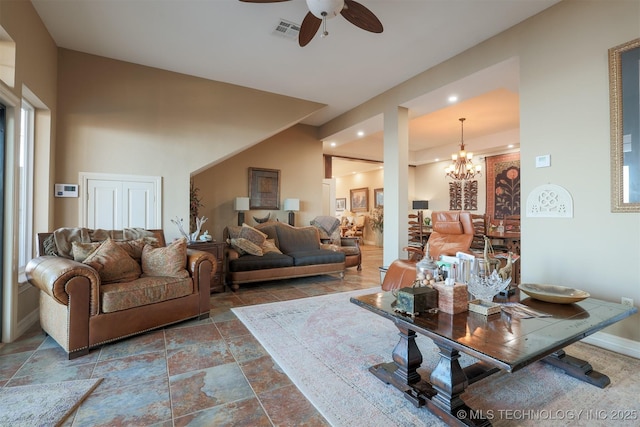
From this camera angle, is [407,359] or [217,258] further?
[217,258]

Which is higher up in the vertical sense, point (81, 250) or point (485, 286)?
point (81, 250)

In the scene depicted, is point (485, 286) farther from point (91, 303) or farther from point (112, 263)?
point (112, 263)

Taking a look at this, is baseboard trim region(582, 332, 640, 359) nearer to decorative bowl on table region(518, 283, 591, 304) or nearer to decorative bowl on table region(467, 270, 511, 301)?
decorative bowl on table region(518, 283, 591, 304)

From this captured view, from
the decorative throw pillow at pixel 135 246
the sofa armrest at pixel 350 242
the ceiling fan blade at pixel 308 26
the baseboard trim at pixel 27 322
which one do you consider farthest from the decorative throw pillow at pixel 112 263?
the sofa armrest at pixel 350 242

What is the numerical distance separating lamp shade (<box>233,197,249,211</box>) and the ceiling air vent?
3.05 meters

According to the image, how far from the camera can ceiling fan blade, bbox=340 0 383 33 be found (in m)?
2.40

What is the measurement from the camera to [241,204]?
5648 millimetres

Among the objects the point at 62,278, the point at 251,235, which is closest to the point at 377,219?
the point at 251,235

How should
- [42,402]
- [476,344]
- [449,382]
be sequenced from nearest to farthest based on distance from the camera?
[476,344]
[449,382]
[42,402]

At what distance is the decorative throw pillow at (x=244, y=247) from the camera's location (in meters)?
4.57

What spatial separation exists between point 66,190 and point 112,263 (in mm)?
1703

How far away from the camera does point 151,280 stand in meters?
2.76

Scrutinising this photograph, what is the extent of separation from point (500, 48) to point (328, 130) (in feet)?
12.2

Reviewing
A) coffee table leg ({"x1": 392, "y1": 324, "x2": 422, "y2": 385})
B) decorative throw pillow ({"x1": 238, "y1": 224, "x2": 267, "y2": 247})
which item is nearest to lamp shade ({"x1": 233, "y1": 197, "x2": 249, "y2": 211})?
decorative throw pillow ({"x1": 238, "y1": 224, "x2": 267, "y2": 247})
